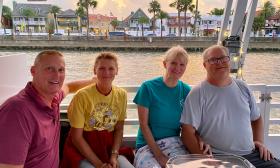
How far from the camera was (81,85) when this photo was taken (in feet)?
7.90

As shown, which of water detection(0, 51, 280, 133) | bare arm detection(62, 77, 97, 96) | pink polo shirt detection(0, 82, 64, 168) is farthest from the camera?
water detection(0, 51, 280, 133)

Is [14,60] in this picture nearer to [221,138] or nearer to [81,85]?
[81,85]

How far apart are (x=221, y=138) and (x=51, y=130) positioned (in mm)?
1070

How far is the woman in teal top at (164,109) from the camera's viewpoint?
84.4 inches

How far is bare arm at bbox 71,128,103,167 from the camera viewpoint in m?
2.00

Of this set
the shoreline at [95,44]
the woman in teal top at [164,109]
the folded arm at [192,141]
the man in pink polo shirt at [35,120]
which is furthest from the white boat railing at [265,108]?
the shoreline at [95,44]

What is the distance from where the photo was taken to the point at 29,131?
59.1 inches

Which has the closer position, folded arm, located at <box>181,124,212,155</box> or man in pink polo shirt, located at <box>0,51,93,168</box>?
man in pink polo shirt, located at <box>0,51,93,168</box>

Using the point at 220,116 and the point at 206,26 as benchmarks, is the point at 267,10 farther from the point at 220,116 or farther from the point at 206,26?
the point at 220,116

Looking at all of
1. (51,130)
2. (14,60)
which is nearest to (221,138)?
(51,130)

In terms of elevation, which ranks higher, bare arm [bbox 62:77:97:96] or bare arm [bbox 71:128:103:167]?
bare arm [bbox 62:77:97:96]

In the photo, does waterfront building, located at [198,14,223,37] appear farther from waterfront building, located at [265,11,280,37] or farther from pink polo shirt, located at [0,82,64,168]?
pink polo shirt, located at [0,82,64,168]

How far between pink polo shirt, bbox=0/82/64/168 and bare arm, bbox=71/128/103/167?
21 cm

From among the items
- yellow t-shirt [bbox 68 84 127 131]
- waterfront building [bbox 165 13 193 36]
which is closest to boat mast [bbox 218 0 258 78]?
yellow t-shirt [bbox 68 84 127 131]
